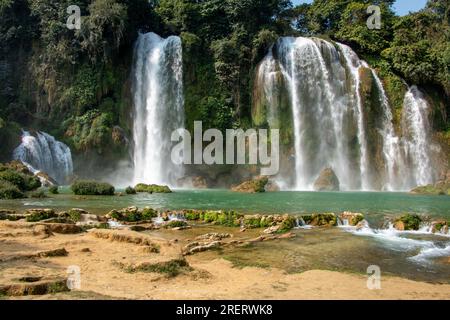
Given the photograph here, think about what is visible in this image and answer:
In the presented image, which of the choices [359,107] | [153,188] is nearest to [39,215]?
[153,188]

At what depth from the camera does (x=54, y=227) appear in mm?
11000

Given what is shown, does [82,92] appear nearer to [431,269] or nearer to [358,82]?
[358,82]

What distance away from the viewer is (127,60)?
38875 mm

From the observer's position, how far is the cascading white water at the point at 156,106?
36594mm

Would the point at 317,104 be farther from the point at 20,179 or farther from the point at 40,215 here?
the point at 40,215

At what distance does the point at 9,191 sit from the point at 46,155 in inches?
466

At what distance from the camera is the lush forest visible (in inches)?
1442

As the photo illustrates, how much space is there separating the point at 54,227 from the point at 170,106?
90.0 feet

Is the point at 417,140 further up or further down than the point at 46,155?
further up

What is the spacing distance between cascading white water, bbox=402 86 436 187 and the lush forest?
1116mm

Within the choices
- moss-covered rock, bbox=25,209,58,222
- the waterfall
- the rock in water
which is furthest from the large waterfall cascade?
moss-covered rock, bbox=25,209,58,222

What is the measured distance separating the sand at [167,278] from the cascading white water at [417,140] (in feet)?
104
